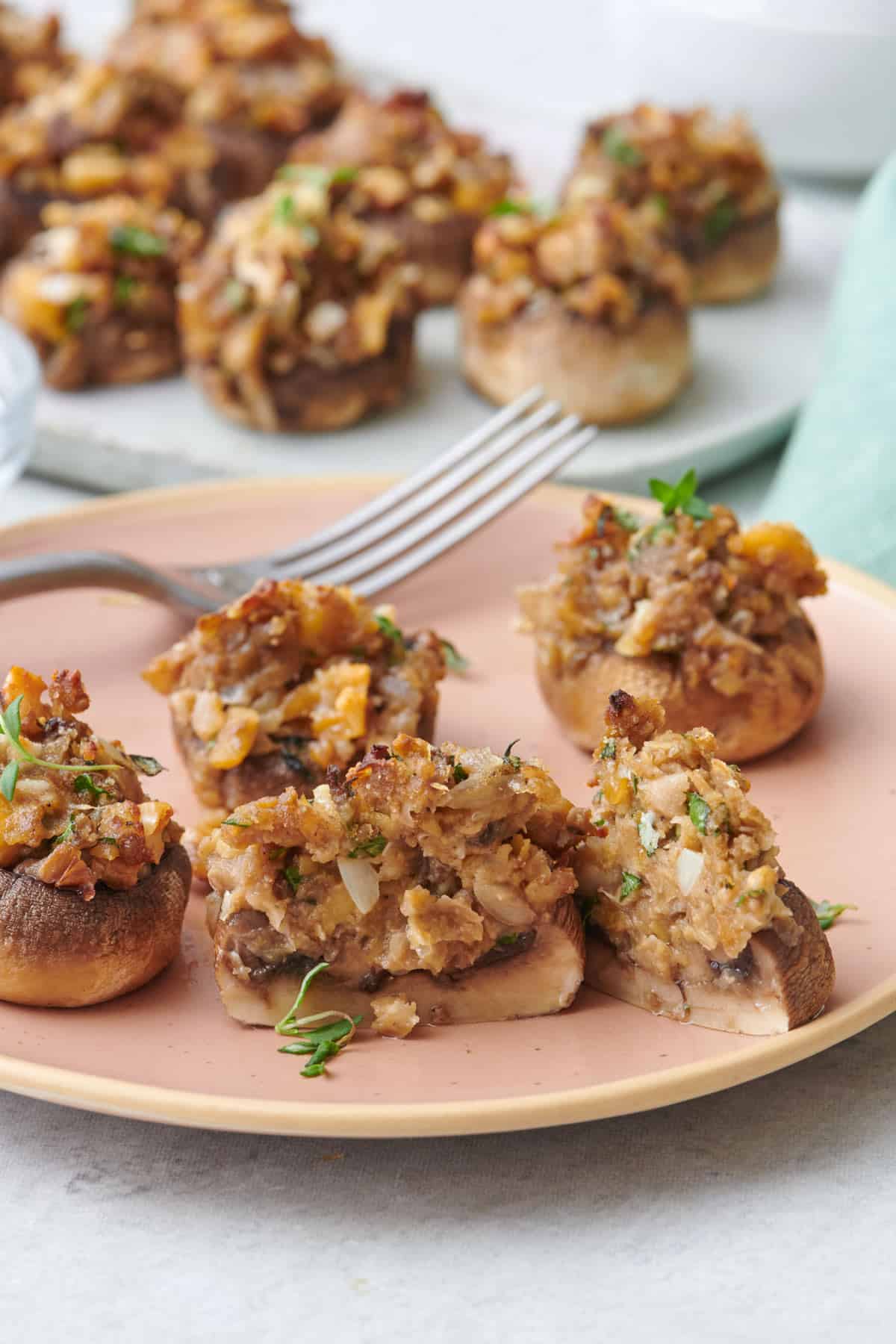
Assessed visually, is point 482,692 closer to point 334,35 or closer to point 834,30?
point 834,30

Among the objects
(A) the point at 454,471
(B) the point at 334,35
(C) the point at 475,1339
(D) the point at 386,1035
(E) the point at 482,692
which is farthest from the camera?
(B) the point at 334,35

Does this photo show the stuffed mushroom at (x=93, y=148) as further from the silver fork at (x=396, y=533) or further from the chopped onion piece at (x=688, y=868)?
the chopped onion piece at (x=688, y=868)

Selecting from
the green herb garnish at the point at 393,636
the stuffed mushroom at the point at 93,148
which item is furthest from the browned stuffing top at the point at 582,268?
the green herb garnish at the point at 393,636

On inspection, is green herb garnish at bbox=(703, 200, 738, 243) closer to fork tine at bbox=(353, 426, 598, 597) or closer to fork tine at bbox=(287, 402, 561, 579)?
fork tine at bbox=(287, 402, 561, 579)

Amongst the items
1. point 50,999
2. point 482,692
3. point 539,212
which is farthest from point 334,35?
point 50,999

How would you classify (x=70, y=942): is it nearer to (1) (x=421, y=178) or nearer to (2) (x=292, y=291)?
(2) (x=292, y=291)

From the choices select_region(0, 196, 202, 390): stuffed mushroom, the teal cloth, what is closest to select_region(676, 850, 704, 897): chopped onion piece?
the teal cloth
